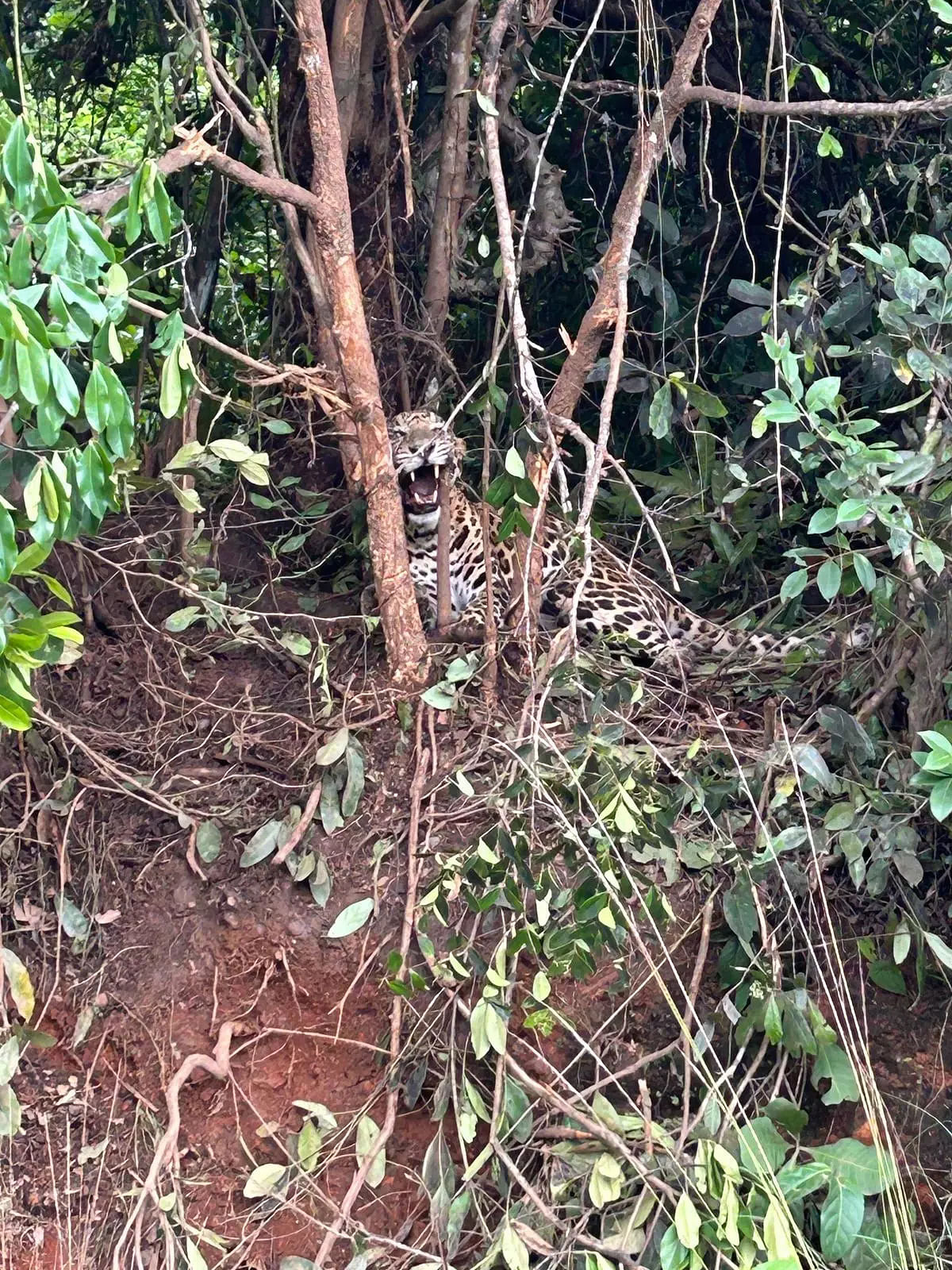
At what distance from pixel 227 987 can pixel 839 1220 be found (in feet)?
5.15

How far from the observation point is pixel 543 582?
421 cm

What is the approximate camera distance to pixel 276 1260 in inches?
121

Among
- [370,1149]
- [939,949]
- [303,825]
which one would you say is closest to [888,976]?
[939,949]

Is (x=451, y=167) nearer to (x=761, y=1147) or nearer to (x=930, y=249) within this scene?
(x=930, y=249)

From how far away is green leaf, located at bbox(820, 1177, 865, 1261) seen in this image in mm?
2648

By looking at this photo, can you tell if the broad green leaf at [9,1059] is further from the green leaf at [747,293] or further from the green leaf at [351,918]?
the green leaf at [747,293]

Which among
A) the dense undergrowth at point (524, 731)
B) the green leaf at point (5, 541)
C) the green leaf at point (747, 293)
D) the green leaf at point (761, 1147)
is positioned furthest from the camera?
the green leaf at point (747, 293)

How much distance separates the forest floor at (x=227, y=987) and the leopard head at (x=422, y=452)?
3.79 feet

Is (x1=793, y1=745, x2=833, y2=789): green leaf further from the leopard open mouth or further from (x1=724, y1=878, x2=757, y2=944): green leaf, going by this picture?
the leopard open mouth

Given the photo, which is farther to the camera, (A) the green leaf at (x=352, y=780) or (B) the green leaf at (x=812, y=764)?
(A) the green leaf at (x=352, y=780)

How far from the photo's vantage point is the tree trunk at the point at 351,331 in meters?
3.31

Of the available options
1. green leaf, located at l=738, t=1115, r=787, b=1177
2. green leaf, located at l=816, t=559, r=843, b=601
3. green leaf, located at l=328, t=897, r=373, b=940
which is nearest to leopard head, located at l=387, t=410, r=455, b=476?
green leaf, located at l=816, t=559, r=843, b=601

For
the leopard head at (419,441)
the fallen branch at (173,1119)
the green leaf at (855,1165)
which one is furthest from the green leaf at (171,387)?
the green leaf at (855,1165)

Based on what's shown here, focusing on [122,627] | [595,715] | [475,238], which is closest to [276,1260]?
[595,715]
